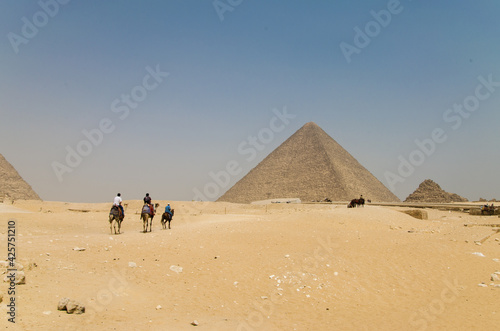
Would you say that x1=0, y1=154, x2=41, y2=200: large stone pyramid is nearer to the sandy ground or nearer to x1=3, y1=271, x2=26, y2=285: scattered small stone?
the sandy ground

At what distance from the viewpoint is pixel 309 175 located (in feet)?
230

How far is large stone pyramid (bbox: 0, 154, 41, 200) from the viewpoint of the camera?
42494 mm

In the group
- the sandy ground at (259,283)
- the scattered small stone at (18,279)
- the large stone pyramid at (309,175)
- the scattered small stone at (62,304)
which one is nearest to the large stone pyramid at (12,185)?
the large stone pyramid at (309,175)

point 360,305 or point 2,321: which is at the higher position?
point 2,321

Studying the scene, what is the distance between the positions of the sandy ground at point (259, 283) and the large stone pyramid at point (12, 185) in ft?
131

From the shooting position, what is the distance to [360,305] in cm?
654

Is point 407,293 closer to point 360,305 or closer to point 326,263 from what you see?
point 360,305

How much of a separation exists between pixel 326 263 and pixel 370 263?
106cm

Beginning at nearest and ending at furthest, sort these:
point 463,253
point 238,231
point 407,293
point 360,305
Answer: point 360,305 < point 407,293 < point 463,253 < point 238,231

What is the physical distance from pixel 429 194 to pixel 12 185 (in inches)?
2152

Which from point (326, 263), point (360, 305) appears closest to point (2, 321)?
point (360, 305)

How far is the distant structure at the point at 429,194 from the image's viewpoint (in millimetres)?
52316

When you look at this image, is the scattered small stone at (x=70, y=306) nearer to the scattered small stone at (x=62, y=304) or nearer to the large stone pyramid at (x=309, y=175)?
the scattered small stone at (x=62, y=304)

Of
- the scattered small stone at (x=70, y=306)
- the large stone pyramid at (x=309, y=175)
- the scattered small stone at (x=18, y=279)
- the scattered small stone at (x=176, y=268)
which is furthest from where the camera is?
the large stone pyramid at (x=309, y=175)
